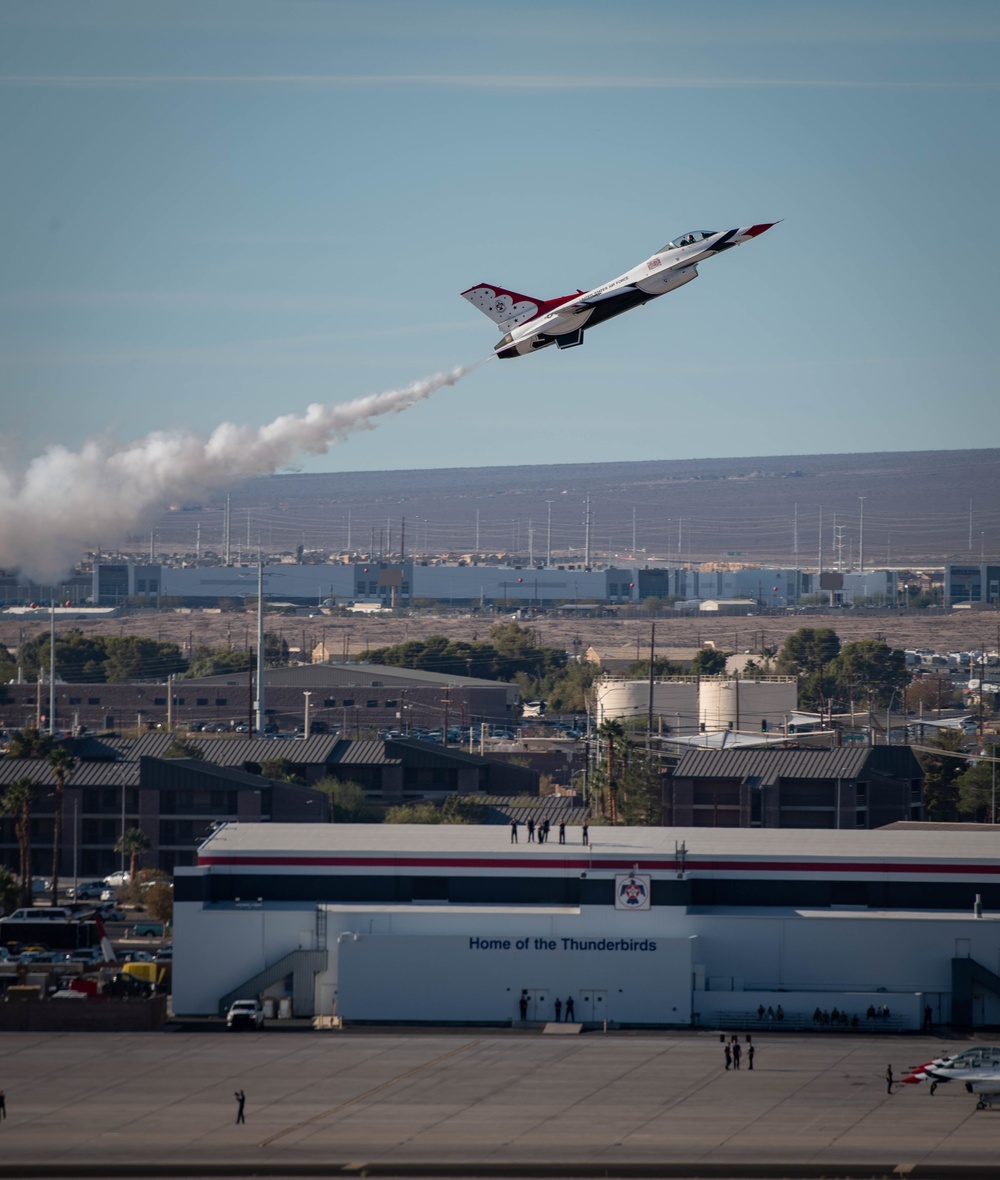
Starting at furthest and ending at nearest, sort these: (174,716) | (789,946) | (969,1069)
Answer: (174,716)
(789,946)
(969,1069)

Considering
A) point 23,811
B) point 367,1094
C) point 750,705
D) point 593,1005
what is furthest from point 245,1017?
point 750,705

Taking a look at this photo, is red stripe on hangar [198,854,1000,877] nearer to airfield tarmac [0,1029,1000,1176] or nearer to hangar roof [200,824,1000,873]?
hangar roof [200,824,1000,873]

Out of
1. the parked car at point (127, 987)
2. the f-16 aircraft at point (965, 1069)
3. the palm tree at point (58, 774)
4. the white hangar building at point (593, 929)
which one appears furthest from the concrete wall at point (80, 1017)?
the palm tree at point (58, 774)

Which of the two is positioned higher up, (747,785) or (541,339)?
(541,339)

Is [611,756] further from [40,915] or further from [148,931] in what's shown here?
[40,915]

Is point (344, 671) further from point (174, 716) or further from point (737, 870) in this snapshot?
point (737, 870)

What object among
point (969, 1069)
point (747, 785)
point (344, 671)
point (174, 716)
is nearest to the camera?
point (969, 1069)

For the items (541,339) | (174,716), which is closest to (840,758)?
(541,339)
